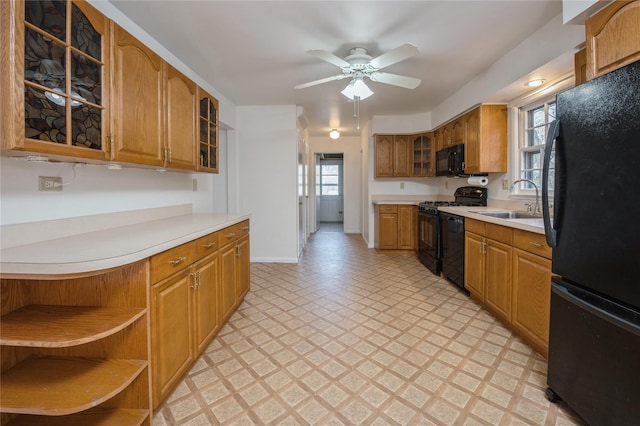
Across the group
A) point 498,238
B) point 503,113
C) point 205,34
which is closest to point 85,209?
point 205,34

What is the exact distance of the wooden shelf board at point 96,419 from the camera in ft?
4.23

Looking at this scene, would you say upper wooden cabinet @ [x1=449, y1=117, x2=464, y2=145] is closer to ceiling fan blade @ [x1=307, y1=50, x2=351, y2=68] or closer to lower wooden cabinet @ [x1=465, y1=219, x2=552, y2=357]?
lower wooden cabinet @ [x1=465, y1=219, x2=552, y2=357]

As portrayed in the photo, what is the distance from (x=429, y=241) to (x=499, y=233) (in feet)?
5.68

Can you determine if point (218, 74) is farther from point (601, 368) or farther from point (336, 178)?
point (336, 178)

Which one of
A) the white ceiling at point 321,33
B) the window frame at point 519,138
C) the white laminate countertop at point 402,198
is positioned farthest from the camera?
the white laminate countertop at point 402,198

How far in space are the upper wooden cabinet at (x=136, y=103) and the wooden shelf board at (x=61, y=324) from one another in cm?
79

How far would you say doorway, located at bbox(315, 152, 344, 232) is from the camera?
32.2 feet

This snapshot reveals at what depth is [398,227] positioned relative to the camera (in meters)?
5.12

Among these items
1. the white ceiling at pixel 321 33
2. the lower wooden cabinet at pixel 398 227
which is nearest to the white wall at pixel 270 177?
the white ceiling at pixel 321 33

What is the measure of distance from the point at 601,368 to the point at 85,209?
2.81m

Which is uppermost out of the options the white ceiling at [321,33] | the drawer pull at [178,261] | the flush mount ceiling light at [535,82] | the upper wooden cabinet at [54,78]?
the white ceiling at [321,33]

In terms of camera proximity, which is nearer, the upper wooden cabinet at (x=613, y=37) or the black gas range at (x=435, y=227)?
the upper wooden cabinet at (x=613, y=37)

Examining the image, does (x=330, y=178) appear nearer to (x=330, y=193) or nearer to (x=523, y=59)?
(x=330, y=193)

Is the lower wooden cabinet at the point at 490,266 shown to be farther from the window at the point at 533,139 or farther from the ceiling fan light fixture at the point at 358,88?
the ceiling fan light fixture at the point at 358,88
